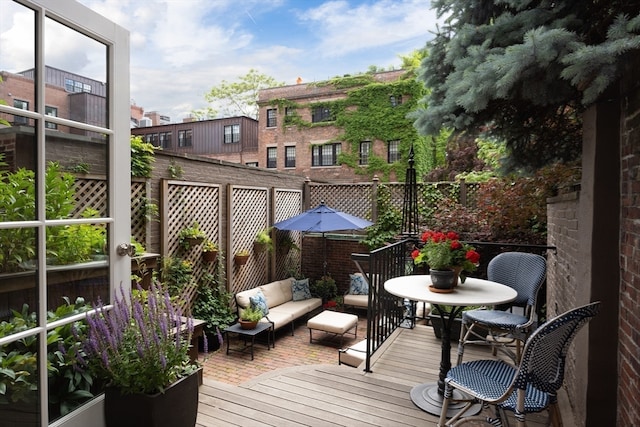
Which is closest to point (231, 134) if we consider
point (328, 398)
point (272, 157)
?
point (272, 157)

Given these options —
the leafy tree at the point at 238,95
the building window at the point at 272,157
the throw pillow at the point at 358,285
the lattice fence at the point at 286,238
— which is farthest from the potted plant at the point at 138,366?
the leafy tree at the point at 238,95

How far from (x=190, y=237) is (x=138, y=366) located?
3888 millimetres

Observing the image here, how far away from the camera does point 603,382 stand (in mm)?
1740

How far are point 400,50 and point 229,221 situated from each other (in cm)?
1309

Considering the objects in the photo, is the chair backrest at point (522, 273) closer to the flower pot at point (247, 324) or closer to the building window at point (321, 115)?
the flower pot at point (247, 324)

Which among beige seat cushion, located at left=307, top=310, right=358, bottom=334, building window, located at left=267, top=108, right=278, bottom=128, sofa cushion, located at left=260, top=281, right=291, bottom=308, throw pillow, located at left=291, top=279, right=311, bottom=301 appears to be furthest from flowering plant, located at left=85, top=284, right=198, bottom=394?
building window, located at left=267, top=108, right=278, bottom=128

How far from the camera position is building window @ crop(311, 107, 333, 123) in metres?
16.7

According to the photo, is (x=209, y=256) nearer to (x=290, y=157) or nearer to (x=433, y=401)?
(x=433, y=401)

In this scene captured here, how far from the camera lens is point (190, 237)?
5469 mm

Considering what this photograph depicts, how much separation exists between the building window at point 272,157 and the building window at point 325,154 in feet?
6.86

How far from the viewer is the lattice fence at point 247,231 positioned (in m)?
6.53

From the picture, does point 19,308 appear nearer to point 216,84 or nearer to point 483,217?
point 483,217

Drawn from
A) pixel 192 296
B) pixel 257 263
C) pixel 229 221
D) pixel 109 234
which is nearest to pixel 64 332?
pixel 109 234

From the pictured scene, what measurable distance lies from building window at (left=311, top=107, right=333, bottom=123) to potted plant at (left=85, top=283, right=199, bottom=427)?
1555cm
